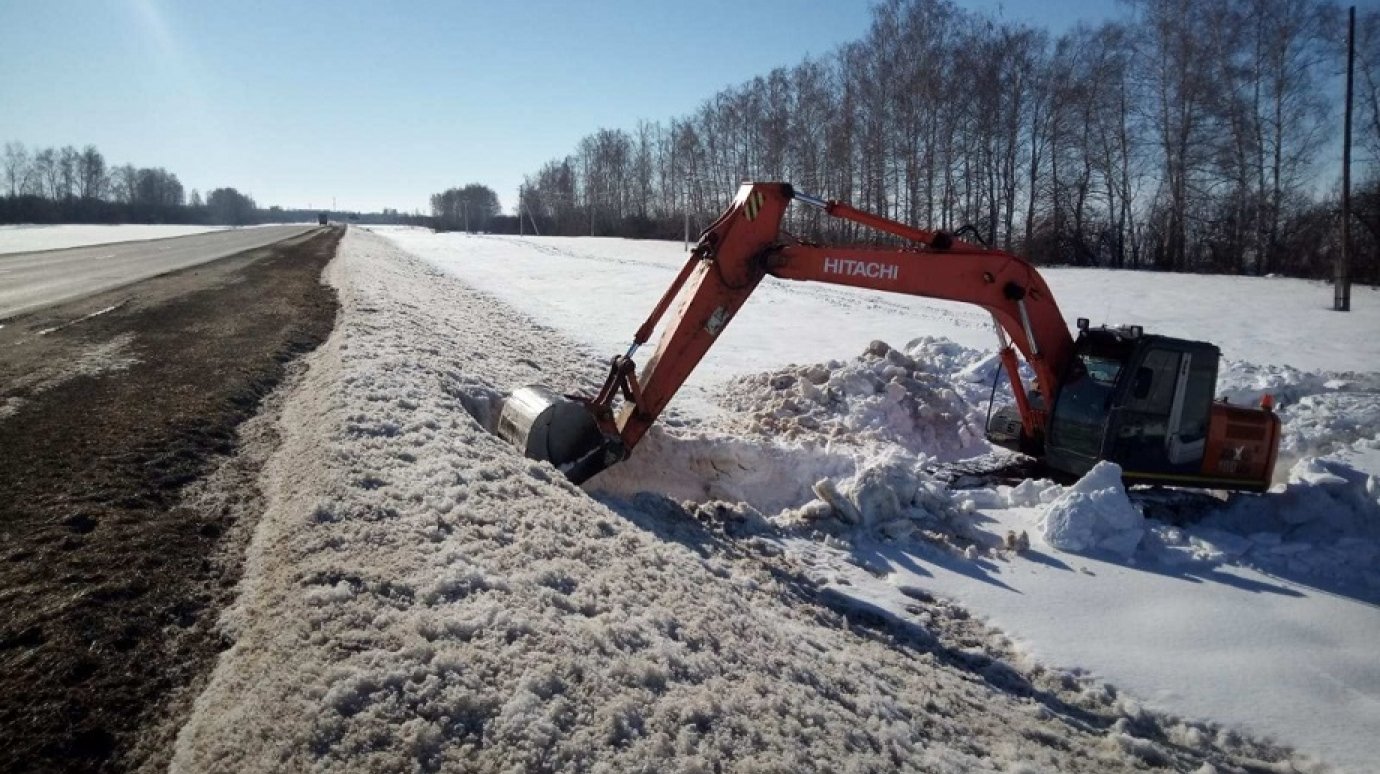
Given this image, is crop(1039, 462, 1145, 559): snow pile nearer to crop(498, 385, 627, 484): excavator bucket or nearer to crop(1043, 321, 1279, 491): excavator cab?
crop(1043, 321, 1279, 491): excavator cab

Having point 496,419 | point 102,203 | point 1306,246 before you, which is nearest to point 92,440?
point 496,419

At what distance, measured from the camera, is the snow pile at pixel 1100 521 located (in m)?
6.01

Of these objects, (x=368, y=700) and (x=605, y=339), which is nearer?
(x=368, y=700)

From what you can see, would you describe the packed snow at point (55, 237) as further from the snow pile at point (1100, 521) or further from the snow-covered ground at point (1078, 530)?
the snow pile at point (1100, 521)

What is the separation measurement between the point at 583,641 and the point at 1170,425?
6.28 m

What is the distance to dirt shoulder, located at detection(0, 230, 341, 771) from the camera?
270 cm

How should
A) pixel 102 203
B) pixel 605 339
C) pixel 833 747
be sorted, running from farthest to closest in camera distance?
pixel 102 203, pixel 605 339, pixel 833 747

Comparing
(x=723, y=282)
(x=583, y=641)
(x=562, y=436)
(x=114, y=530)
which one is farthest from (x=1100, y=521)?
(x=114, y=530)

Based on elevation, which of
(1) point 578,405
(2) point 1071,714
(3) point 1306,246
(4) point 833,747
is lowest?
(2) point 1071,714

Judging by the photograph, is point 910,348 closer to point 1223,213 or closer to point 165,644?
point 165,644

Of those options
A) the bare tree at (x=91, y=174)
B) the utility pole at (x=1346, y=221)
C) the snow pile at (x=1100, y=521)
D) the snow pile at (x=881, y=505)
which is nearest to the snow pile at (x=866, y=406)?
the snow pile at (x=881, y=505)

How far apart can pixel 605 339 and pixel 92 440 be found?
374 inches

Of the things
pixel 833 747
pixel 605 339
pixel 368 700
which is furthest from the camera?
pixel 605 339

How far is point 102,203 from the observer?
9494 centimetres
